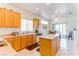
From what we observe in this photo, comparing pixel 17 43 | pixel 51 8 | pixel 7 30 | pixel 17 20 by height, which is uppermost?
pixel 51 8

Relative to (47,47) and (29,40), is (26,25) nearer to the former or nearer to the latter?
(29,40)

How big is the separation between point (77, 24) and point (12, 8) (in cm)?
143

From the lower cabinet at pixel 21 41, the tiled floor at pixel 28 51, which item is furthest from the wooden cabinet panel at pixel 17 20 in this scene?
the tiled floor at pixel 28 51

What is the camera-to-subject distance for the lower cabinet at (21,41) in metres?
2.07

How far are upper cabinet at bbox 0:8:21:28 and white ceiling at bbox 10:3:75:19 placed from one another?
25cm

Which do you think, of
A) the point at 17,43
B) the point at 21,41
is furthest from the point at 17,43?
the point at 21,41

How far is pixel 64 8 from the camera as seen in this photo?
1961 millimetres

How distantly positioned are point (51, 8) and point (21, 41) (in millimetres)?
1014

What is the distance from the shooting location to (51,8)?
1994 mm

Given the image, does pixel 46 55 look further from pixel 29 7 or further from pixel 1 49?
pixel 29 7

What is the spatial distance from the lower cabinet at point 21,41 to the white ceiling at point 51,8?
0.59m

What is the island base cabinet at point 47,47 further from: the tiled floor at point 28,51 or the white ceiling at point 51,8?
the white ceiling at point 51,8

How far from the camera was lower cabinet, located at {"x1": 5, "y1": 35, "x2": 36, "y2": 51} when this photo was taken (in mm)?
2066

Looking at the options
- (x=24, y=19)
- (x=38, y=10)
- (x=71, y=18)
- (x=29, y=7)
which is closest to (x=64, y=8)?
(x=71, y=18)
